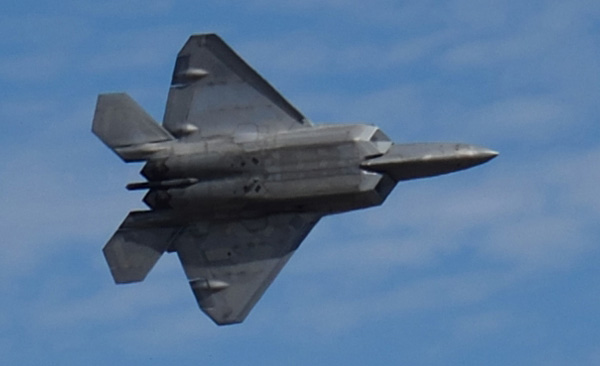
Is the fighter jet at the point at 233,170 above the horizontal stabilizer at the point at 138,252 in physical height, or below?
above

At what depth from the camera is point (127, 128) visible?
59781 mm

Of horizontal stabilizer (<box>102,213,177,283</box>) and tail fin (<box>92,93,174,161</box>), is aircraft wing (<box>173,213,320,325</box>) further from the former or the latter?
tail fin (<box>92,93,174,161</box>)

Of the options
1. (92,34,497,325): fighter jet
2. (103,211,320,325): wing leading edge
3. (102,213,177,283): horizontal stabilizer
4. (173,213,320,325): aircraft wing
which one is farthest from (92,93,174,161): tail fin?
(173,213,320,325): aircraft wing

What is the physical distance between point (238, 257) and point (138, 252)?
8.90 ft

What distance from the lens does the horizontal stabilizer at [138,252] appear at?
59.9m

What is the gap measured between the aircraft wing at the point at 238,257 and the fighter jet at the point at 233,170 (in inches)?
1.0

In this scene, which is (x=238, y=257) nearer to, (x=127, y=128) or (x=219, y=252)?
(x=219, y=252)

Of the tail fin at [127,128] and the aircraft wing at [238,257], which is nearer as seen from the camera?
the aircraft wing at [238,257]

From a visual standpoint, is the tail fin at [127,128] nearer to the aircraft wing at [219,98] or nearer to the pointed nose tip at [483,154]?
the aircraft wing at [219,98]

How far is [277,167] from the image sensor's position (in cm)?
5784

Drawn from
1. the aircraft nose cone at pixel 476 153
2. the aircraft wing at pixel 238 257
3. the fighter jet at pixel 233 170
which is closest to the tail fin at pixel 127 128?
the fighter jet at pixel 233 170

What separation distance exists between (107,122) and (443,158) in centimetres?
933

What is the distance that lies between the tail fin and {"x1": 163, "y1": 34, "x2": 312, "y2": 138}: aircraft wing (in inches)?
20.7

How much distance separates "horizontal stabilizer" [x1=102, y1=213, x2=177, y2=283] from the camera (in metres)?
59.9
